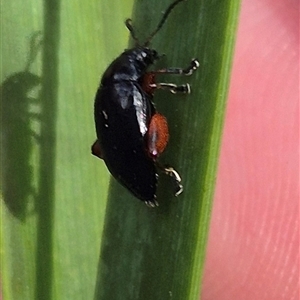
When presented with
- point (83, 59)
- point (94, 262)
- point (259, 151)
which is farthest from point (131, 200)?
point (259, 151)

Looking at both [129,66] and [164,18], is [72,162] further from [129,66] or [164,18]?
[164,18]

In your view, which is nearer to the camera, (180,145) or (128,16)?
(180,145)

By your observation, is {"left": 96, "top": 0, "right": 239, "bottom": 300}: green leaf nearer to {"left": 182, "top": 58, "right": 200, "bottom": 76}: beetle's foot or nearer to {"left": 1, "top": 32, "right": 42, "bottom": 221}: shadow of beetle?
{"left": 182, "top": 58, "right": 200, "bottom": 76}: beetle's foot

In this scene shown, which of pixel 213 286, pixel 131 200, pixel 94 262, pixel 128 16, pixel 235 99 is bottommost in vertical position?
pixel 213 286

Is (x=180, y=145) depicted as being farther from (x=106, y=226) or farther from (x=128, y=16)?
(x=128, y=16)

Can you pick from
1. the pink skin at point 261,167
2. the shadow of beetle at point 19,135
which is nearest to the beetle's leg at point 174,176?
the shadow of beetle at point 19,135

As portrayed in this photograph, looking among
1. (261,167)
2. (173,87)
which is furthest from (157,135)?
(261,167)

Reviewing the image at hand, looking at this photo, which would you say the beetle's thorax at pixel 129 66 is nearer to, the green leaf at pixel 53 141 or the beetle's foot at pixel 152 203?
the green leaf at pixel 53 141
